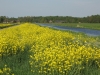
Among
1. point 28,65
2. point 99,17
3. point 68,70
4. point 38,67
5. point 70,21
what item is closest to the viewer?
point 68,70

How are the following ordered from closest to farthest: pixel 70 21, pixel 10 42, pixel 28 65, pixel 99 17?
pixel 28 65
pixel 10 42
pixel 99 17
pixel 70 21

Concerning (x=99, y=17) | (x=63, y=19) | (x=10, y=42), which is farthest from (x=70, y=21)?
(x=10, y=42)

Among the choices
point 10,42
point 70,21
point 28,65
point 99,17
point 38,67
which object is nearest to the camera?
point 38,67

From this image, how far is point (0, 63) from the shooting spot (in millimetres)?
9742

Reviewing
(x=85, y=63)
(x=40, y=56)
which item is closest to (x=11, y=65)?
(x=40, y=56)

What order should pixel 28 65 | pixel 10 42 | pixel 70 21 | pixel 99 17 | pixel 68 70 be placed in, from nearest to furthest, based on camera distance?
1. pixel 68 70
2. pixel 28 65
3. pixel 10 42
4. pixel 99 17
5. pixel 70 21

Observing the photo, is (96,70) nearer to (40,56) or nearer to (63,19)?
(40,56)

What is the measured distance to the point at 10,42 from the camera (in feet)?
39.1

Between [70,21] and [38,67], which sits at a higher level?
[38,67]

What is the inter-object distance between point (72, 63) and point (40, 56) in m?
1.31

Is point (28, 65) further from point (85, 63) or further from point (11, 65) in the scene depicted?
point (85, 63)

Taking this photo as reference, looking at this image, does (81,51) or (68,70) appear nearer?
(68,70)

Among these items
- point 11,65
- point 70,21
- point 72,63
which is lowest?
point 70,21

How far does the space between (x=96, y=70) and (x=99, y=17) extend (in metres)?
120
